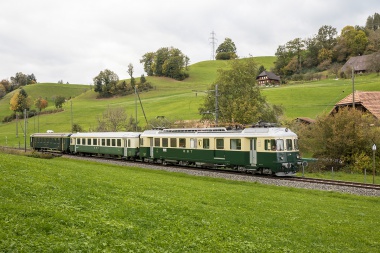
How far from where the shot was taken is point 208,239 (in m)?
9.79

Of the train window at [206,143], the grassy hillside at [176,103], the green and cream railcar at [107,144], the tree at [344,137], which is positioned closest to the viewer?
the train window at [206,143]

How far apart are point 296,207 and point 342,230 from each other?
3.49 meters

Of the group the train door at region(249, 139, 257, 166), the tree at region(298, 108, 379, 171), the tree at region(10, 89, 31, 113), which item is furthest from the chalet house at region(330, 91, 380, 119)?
the tree at region(10, 89, 31, 113)

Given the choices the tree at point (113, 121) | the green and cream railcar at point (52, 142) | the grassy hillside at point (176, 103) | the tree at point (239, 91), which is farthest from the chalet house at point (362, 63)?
the green and cream railcar at point (52, 142)

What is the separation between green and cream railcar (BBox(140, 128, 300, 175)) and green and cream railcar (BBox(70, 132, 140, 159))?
4.76 metres

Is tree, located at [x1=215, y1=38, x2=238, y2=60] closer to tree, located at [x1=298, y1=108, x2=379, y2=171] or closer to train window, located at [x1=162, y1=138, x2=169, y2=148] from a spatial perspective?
tree, located at [x1=298, y1=108, x2=379, y2=171]

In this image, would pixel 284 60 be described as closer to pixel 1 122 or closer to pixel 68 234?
pixel 1 122

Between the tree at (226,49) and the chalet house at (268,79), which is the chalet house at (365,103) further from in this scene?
the tree at (226,49)

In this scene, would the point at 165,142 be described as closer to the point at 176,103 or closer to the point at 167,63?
the point at 176,103

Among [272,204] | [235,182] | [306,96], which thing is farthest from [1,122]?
[272,204]

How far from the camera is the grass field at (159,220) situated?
27.1 feet

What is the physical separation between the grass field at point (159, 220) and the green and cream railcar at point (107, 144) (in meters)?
23.4

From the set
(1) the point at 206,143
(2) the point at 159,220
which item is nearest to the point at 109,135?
(1) the point at 206,143

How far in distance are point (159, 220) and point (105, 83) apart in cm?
12246
